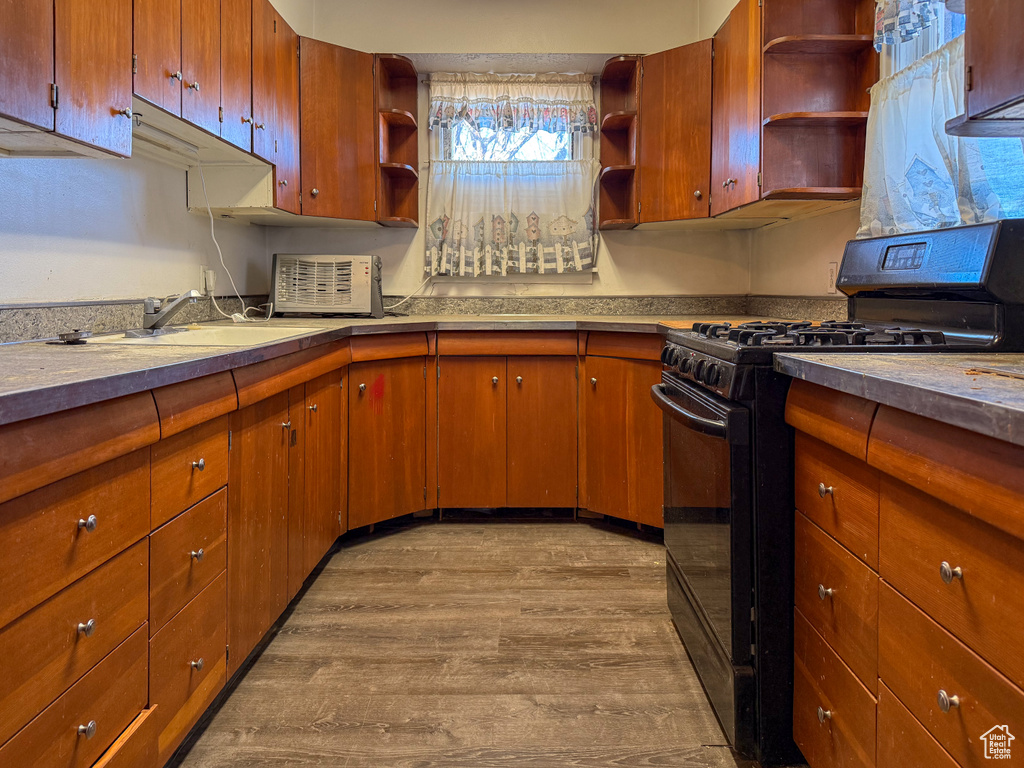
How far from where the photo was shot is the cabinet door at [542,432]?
3074 mm

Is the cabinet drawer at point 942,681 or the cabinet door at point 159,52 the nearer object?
the cabinet drawer at point 942,681

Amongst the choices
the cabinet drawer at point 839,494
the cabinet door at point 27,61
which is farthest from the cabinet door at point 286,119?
the cabinet drawer at point 839,494

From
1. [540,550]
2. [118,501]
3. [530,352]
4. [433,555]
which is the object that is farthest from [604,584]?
[118,501]

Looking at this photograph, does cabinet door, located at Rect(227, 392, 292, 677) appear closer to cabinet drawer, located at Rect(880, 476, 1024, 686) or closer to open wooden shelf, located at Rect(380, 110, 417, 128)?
cabinet drawer, located at Rect(880, 476, 1024, 686)

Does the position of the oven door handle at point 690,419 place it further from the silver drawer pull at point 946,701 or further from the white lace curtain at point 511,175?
the white lace curtain at point 511,175

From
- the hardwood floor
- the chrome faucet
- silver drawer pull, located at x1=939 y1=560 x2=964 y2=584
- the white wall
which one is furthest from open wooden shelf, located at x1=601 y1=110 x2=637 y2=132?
silver drawer pull, located at x1=939 y1=560 x2=964 y2=584

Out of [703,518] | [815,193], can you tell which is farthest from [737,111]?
[703,518]

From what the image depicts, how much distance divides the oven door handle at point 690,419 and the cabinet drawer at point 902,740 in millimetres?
558

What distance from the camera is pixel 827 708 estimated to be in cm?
127

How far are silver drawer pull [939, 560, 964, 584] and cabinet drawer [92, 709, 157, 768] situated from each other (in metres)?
1.26

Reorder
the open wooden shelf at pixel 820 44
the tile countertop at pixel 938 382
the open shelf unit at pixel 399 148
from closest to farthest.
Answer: the tile countertop at pixel 938 382 → the open wooden shelf at pixel 820 44 → the open shelf unit at pixel 399 148

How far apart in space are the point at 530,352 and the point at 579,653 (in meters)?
1.41

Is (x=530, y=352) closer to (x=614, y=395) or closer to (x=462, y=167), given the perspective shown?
(x=614, y=395)

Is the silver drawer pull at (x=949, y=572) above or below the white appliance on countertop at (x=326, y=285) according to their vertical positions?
below
